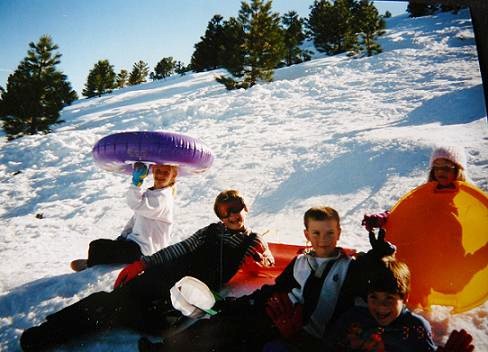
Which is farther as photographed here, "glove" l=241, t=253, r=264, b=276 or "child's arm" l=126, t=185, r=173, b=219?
"child's arm" l=126, t=185, r=173, b=219

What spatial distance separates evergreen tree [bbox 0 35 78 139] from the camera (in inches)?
165

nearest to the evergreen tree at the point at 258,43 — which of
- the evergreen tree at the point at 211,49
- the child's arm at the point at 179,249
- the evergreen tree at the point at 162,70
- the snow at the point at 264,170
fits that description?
the evergreen tree at the point at 211,49

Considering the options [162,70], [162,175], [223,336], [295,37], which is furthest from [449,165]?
[162,70]

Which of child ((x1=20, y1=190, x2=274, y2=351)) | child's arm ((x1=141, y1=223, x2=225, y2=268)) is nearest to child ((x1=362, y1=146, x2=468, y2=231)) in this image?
child ((x1=20, y1=190, x2=274, y2=351))

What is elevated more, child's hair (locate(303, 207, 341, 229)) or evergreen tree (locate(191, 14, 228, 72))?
evergreen tree (locate(191, 14, 228, 72))

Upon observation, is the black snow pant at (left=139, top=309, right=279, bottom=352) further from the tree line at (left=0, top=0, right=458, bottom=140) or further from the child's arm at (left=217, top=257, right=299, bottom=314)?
the tree line at (left=0, top=0, right=458, bottom=140)

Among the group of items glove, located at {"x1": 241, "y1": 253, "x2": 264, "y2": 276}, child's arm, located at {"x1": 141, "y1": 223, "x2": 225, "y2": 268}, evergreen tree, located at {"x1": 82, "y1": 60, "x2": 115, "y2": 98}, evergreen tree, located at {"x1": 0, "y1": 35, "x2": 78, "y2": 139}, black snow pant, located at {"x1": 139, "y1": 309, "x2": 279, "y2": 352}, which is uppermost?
evergreen tree, located at {"x1": 82, "y1": 60, "x2": 115, "y2": 98}

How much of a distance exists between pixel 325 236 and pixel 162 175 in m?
1.11

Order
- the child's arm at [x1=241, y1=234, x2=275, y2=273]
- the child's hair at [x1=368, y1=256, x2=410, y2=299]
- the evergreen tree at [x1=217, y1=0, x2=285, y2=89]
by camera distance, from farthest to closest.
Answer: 1. the evergreen tree at [x1=217, y1=0, x2=285, y2=89]
2. the child's arm at [x1=241, y1=234, x2=275, y2=273]
3. the child's hair at [x1=368, y1=256, x2=410, y2=299]

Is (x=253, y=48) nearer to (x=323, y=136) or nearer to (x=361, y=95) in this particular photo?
(x=361, y=95)

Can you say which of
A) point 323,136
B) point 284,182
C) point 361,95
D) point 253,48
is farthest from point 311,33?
point 284,182

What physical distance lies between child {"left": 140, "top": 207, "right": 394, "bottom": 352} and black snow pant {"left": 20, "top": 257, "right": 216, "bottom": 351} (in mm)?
181

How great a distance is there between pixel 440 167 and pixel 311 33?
16108 millimetres

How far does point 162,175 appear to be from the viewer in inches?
76.3
